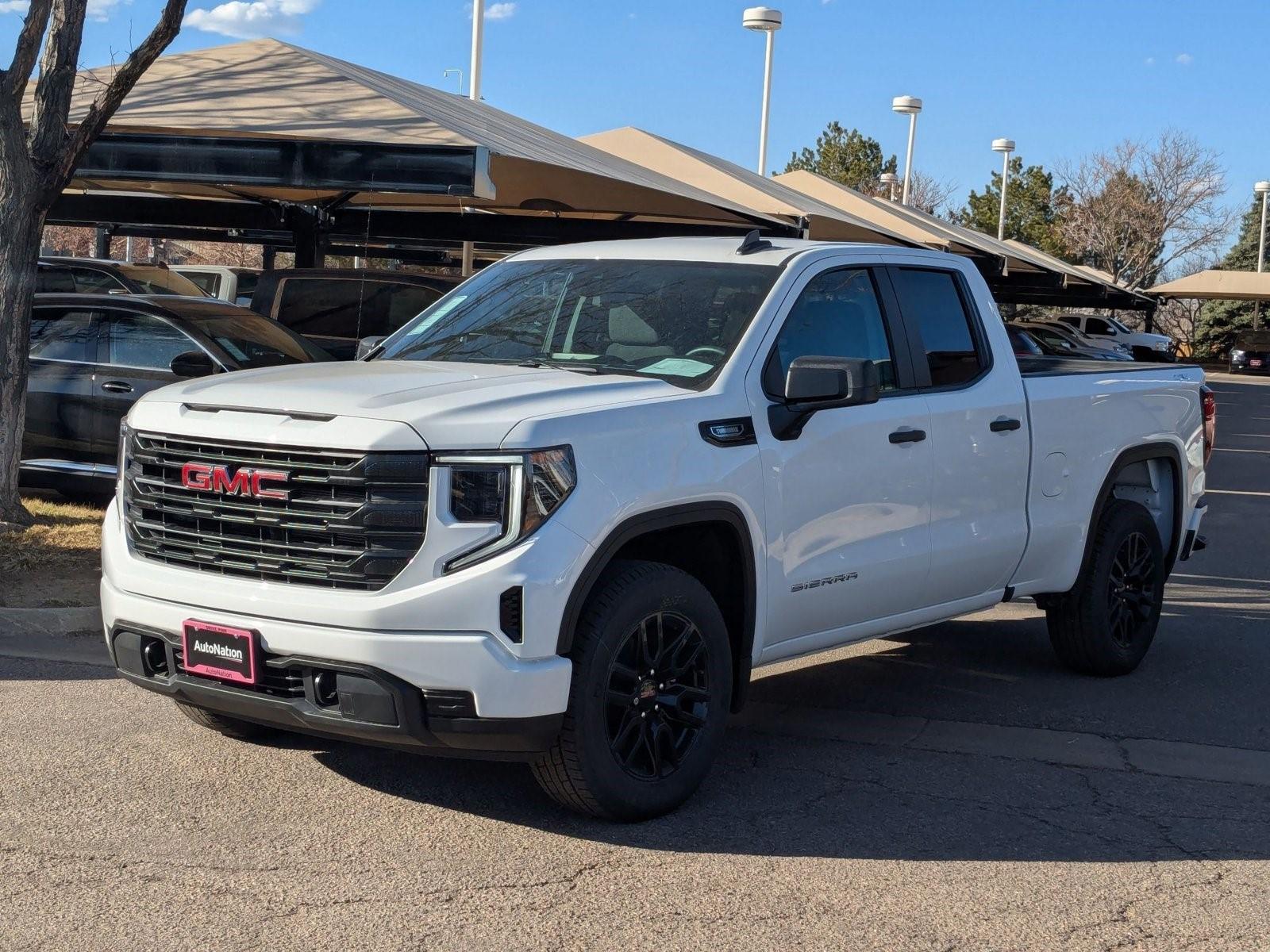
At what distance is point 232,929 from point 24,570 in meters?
5.22

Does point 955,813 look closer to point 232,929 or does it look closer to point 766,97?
point 232,929

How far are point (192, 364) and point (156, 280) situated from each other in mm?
9228

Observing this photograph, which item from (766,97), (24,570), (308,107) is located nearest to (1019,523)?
(24,570)

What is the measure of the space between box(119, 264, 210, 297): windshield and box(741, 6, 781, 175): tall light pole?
49.0ft

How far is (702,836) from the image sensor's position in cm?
490

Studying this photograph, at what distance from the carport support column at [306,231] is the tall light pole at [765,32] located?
14911 mm

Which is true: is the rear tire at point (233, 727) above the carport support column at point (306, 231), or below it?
below

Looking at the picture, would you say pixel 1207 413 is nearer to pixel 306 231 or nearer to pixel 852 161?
pixel 306 231

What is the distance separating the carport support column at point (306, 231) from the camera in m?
18.2

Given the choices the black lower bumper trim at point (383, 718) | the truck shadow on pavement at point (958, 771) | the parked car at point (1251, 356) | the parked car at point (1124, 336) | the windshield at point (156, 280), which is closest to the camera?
the black lower bumper trim at point (383, 718)

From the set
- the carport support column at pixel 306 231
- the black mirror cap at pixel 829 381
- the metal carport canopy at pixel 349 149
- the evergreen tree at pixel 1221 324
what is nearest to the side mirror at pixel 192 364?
the metal carport canopy at pixel 349 149

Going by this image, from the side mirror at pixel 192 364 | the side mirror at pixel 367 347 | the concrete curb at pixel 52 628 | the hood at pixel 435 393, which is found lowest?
the concrete curb at pixel 52 628

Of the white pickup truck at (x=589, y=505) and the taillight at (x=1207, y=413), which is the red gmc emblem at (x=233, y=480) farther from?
the taillight at (x=1207, y=413)

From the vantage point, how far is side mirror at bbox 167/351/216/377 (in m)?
10.2
